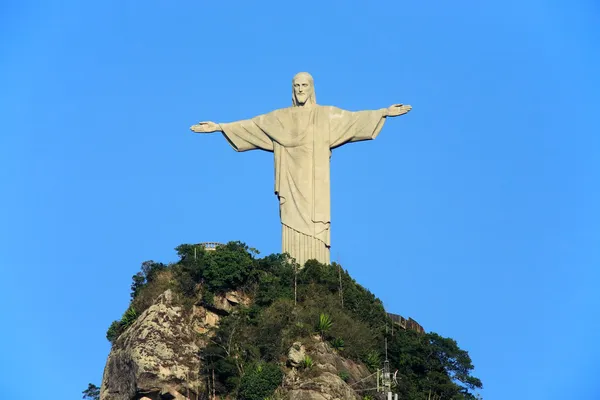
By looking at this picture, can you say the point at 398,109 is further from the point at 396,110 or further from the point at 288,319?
the point at 288,319

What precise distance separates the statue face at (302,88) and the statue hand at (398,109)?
2747mm

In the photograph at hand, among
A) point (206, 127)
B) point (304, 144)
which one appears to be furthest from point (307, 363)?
point (206, 127)

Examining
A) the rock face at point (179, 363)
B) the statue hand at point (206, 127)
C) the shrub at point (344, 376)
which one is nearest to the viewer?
the rock face at point (179, 363)

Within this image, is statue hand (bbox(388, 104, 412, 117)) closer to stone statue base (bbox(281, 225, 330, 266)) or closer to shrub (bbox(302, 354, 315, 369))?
stone statue base (bbox(281, 225, 330, 266))

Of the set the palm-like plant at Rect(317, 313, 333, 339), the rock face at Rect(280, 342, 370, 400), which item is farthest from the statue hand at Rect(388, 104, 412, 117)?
the rock face at Rect(280, 342, 370, 400)

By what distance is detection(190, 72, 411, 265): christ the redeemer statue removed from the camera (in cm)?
6781

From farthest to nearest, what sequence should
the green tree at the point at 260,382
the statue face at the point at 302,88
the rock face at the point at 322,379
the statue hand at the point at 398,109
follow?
the statue face at the point at 302,88 < the statue hand at the point at 398,109 < the green tree at the point at 260,382 < the rock face at the point at 322,379

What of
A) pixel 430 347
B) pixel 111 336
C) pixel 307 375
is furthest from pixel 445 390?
pixel 111 336

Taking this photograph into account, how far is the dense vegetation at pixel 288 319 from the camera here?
2488 inches

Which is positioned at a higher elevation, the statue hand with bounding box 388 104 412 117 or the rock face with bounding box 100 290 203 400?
the statue hand with bounding box 388 104 412 117

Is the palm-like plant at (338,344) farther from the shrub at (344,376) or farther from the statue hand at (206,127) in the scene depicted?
the statue hand at (206,127)

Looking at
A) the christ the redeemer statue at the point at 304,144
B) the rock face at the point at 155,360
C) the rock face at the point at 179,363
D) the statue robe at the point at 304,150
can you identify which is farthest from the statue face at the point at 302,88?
the rock face at the point at 155,360

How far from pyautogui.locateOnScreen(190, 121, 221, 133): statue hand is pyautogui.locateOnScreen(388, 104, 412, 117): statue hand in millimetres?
5693

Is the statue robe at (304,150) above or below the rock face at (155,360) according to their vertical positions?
above
